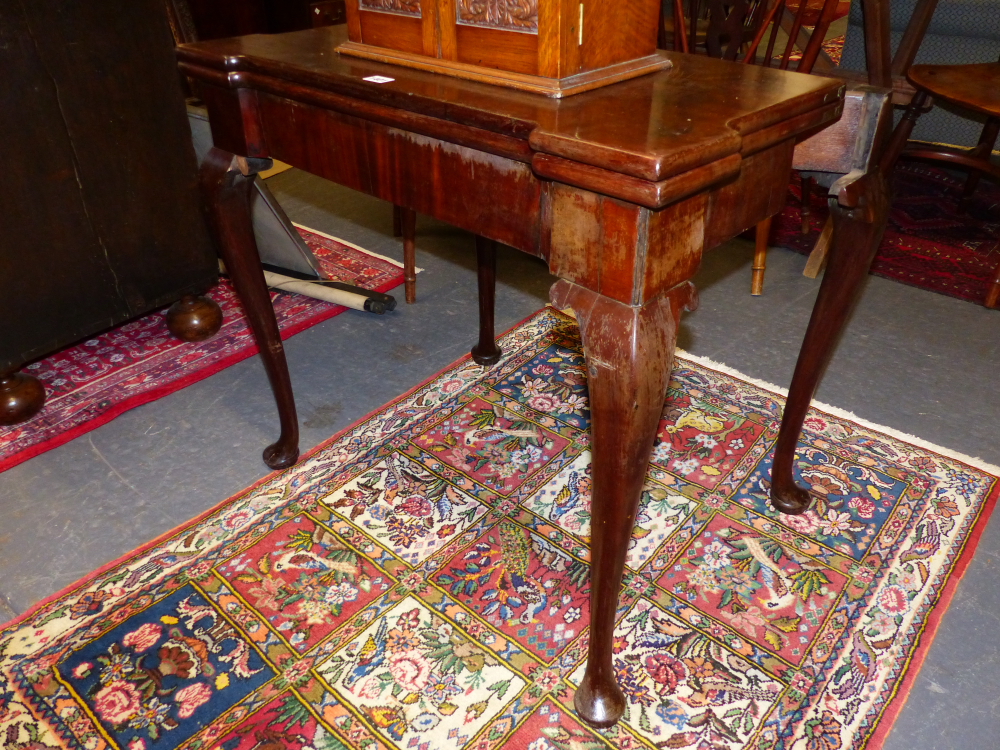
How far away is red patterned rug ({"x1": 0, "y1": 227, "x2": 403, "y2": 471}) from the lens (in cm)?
192

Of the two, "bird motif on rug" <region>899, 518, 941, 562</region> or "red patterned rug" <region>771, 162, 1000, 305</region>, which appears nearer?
"bird motif on rug" <region>899, 518, 941, 562</region>

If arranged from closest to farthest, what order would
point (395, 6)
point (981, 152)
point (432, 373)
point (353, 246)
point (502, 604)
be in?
1. point (395, 6)
2. point (502, 604)
3. point (432, 373)
4. point (353, 246)
5. point (981, 152)

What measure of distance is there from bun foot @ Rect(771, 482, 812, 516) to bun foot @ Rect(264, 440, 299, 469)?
1.09 m

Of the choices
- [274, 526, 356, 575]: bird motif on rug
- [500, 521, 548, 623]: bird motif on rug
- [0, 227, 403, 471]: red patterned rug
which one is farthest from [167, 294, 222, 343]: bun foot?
[500, 521, 548, 623]: bird motif on rug

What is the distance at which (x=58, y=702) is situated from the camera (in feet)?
4.07

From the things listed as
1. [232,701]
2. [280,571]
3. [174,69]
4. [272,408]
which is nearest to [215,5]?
[174,69]

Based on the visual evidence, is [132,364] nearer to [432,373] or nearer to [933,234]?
[432,373]

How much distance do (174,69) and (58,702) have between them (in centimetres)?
161

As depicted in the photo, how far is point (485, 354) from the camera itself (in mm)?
2121

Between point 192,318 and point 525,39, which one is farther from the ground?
point 525,39

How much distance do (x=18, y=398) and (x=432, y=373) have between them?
106 centimetres

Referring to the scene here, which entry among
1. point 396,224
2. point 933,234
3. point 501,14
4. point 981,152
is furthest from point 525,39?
point 981,152

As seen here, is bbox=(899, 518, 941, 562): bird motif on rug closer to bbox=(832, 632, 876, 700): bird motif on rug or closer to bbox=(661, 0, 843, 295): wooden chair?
bbox=(832, 632, 876, 700): bird motif on rug

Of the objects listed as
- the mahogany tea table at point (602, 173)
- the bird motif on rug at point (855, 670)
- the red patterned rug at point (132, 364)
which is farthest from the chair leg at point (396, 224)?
the bird motif on rug at point (855, 670)
